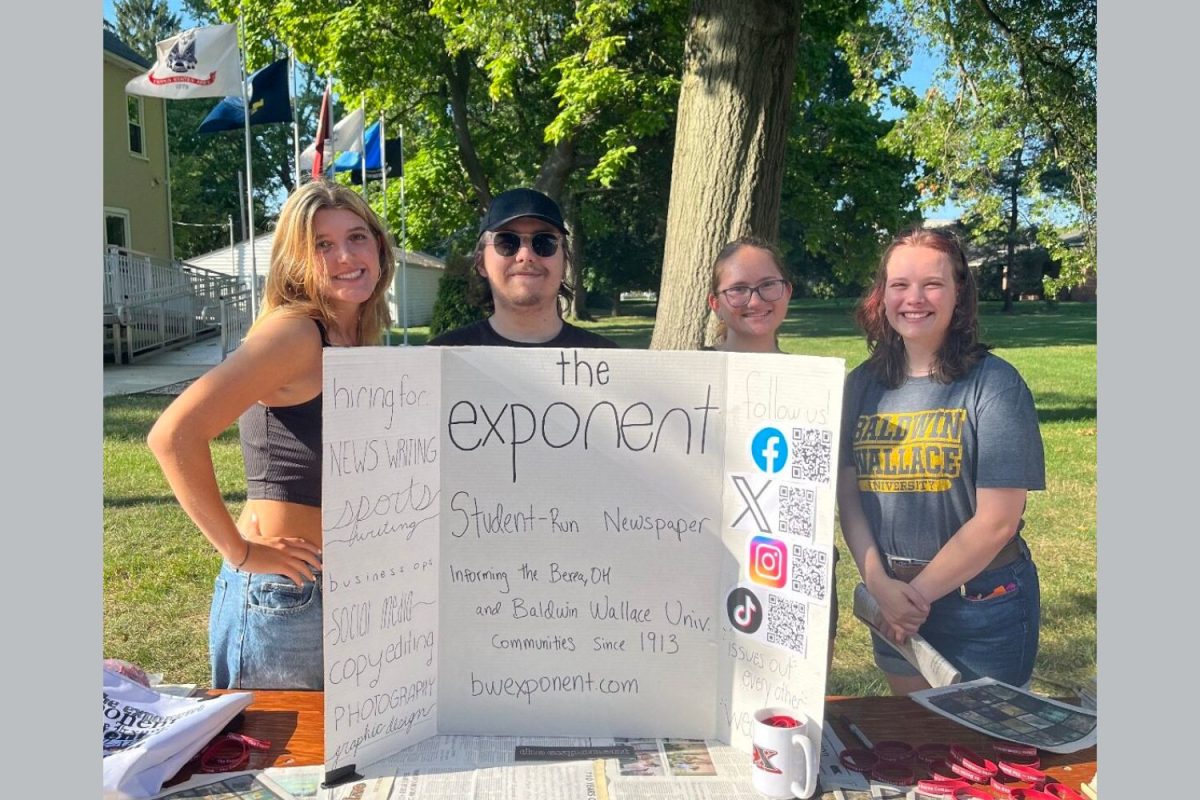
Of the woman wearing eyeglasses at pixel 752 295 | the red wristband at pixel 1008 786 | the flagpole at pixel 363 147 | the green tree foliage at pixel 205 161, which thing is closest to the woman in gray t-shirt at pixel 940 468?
the woman wearing eyeglasses at pixel 752 295

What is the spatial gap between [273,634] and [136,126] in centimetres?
1972

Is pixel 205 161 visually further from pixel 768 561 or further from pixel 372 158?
pixel 768 561

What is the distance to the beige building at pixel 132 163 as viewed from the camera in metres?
17.2

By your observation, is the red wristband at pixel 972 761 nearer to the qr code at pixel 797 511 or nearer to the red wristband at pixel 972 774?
the red wristband at pixel 972 774

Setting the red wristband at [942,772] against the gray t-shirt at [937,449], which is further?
the gray t-shirt at [937,449]

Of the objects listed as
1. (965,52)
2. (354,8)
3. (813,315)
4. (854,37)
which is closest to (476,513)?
(965,52)

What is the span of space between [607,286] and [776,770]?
33814mm

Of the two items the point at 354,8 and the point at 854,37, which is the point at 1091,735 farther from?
the point at 354,8

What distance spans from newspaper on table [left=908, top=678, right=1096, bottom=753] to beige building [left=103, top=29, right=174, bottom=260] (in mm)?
18171

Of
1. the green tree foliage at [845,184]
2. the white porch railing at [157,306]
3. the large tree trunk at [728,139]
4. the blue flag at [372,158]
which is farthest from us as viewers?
the green tree foliage at [845,184]

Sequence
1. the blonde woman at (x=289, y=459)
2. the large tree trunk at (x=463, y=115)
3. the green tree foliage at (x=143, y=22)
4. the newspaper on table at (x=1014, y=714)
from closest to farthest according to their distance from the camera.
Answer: the newspaper on table at (x=1014, y=714) → the blonde woman at (x=289, y=459) → the large tree trunk at (x=463, y=115) → the green tree foliage at (x=143, y=22)

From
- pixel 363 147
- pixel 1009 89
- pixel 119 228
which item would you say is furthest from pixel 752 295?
pixel 119 228

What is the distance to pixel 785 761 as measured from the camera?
1.45m

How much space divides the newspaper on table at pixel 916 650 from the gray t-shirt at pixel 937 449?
160 mm
